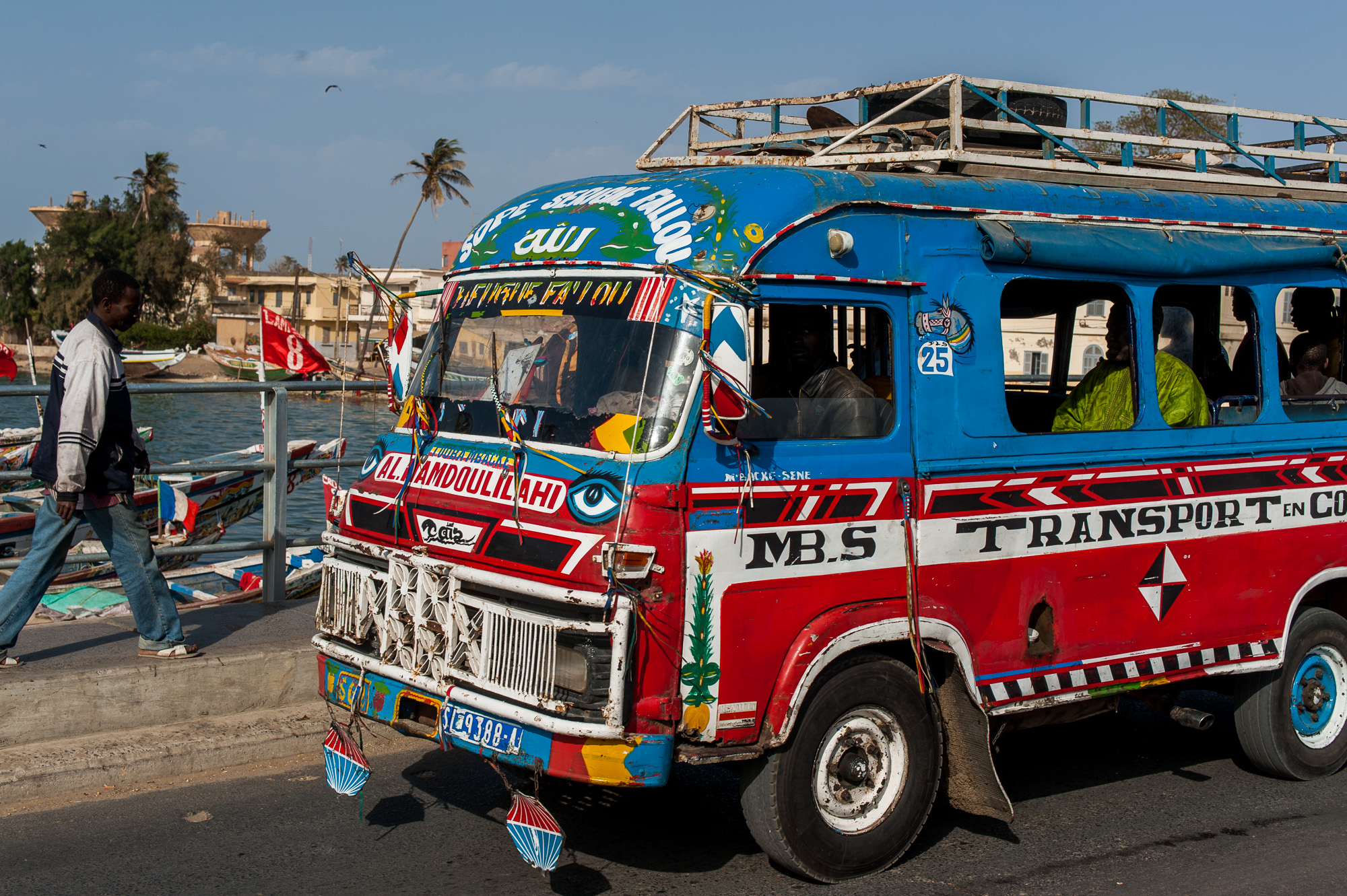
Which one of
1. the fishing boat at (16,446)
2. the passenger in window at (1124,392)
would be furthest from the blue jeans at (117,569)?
the fishing boat at (16,446)

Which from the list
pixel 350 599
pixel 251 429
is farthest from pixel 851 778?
pixel 251 429

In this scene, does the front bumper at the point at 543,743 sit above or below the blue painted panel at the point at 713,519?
below

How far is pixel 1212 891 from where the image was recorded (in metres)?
4.58

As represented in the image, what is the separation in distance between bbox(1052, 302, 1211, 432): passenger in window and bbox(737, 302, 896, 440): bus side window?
45.6 inches

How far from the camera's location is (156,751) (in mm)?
5594

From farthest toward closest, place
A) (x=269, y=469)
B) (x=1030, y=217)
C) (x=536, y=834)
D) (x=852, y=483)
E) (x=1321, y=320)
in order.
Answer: (x=269, y=469) < (x=1321, y=320) < (x=1030, y=217) < (x=852, y=483) < (x=536, y=834)

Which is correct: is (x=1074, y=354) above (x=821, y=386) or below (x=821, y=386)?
above

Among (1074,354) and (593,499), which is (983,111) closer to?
(1074,354)

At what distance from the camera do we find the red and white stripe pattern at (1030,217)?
4355 mm

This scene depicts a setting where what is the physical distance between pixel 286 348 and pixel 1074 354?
5836mm

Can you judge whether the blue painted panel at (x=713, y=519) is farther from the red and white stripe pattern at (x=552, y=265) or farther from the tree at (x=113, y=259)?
the tree at (x=113, y=259)

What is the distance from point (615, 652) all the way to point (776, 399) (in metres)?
1.18

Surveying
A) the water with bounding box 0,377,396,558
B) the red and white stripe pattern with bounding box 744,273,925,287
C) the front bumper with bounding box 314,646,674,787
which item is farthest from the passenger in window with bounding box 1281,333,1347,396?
the water with bounding box 0,377,396,558

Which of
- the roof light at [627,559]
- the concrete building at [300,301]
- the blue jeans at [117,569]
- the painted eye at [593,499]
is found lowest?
the blue jeans at [117,569]
